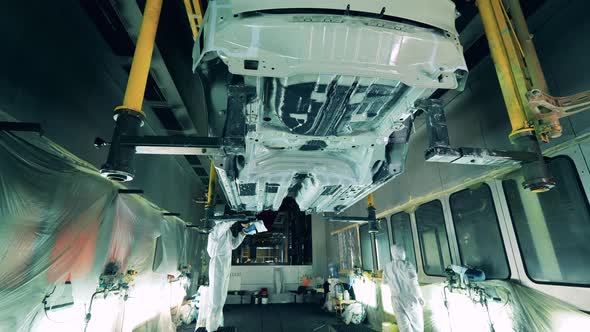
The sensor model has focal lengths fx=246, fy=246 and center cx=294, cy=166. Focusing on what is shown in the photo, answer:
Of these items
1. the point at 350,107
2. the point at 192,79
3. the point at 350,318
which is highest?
the point at 192,79

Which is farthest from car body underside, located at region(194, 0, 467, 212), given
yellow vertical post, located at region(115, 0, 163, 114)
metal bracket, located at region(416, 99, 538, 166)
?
yellow vertical post, located at region(115, 0, 163, 114)

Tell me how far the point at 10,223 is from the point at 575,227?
13.4ft

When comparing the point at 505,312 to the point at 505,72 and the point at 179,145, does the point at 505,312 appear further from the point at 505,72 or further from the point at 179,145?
the point at 179,145

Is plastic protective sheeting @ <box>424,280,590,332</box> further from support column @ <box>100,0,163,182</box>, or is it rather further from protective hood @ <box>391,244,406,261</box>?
support column @ <box>100,0,163,182</box>

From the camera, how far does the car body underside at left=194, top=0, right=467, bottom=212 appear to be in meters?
1.10

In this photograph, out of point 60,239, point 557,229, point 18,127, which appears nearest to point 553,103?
point 557,229

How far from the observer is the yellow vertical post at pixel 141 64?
4.50 feet

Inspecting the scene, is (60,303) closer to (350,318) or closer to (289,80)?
(289,80)

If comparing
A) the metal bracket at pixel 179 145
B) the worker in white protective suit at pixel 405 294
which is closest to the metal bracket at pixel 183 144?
the metal bracket at pixel 179 145

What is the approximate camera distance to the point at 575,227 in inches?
81.0

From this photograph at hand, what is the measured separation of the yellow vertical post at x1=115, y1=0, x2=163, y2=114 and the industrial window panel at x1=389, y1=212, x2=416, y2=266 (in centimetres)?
416

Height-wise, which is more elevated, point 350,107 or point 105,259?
point 350,107

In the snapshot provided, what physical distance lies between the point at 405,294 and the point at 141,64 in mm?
4101

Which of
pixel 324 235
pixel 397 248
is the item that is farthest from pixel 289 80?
pixel 324 235
